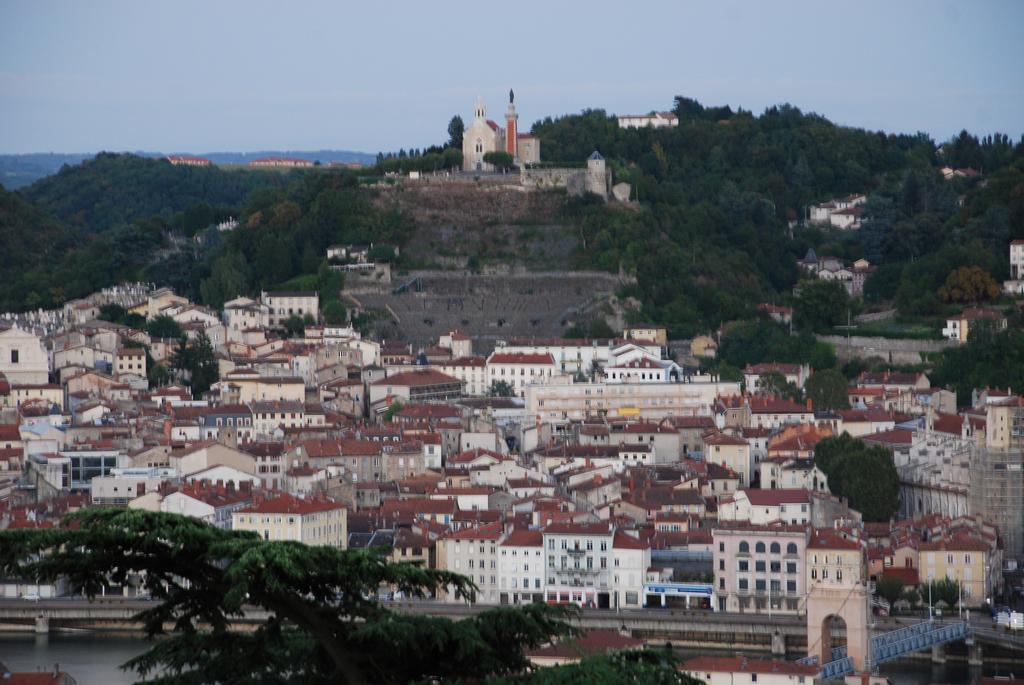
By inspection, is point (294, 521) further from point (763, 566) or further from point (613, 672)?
point (613, 672)

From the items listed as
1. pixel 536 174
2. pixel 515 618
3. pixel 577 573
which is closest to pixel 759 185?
pixel 536 174

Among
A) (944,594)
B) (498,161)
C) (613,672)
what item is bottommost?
(944,594)

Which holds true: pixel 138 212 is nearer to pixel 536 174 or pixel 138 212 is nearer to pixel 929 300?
pixel 536 174

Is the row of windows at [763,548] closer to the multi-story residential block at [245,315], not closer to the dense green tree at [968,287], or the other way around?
Result: the multi-story residential block at [245,315]

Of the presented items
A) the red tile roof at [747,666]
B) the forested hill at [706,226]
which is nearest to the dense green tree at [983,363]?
the forested hill at [706,226]

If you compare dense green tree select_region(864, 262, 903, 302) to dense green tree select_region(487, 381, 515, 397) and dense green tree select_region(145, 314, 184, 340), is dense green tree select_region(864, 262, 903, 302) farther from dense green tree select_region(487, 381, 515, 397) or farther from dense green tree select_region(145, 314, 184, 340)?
dense green tree select_region(145, 314, 184, 340)

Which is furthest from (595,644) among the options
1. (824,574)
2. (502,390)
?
(502,390)

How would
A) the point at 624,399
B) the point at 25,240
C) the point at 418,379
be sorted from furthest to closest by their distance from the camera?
the point at 25,240 < the point at 418,379 < the point at 624,399
